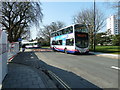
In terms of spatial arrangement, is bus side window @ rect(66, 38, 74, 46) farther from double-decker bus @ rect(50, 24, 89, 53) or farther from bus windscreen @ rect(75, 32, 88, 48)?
bus windscreen @ rect(75, 32, 88, 48)

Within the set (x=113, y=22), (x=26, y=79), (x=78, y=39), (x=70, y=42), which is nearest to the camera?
(x=26, y=79)

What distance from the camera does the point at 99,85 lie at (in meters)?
5.23

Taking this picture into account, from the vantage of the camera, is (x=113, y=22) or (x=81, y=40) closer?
(x=81, y=40)

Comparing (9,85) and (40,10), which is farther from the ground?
(40,10)

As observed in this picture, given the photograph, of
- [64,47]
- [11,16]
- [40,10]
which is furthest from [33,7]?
[64,47]

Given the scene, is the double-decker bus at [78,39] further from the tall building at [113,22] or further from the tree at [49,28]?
the tree at [49,28]

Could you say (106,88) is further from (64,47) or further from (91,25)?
(91,25)

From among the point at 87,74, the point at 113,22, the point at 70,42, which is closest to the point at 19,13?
the point at 70,42

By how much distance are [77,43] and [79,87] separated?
46.2ft

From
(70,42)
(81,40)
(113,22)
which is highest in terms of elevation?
(113,22)

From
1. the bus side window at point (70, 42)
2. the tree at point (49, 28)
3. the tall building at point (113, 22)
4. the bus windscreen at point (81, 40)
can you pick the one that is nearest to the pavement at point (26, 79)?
the bus windscreen at point (81, 40)

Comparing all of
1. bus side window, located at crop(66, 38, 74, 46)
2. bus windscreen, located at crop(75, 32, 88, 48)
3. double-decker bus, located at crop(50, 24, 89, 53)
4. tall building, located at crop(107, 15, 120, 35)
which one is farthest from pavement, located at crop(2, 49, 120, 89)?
tall building, located at crop(107, 15, 120, 35)

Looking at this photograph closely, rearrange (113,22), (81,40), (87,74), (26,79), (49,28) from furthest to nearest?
(49,28) → (113,22) → (81,40) → (87,74) → (26,79)

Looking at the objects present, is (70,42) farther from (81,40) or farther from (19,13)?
(19,13)
